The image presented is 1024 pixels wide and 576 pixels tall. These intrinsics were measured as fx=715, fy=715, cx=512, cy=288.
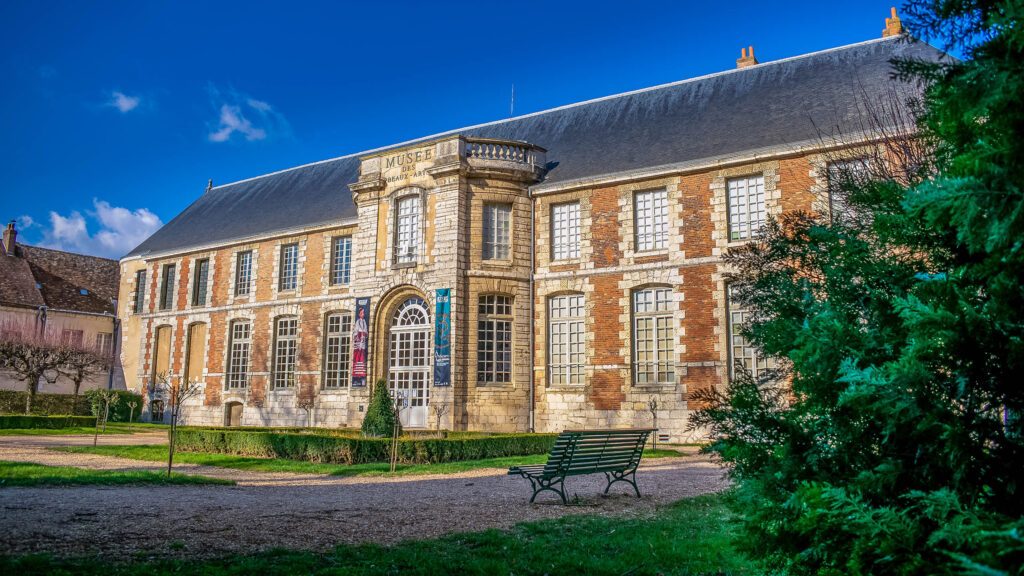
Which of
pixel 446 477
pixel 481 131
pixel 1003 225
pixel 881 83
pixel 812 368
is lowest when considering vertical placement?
pixel 446 477

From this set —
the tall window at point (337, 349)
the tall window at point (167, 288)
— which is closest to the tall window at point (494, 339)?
the tall window at point (337, 349)

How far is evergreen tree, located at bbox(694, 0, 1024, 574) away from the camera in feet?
6.40

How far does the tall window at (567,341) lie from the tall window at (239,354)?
10.5m

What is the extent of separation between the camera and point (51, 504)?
20.0 feet

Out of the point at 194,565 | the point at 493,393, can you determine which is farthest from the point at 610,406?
the point at 194,565

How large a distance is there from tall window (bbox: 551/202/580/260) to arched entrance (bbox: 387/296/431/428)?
360 centimetres

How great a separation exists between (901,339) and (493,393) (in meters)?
14.3

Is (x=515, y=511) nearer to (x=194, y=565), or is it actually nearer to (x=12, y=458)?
(x=194, y=565)

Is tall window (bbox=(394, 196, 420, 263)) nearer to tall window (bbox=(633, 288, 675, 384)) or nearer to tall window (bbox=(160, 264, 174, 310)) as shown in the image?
tall window (bbox=(633, 288, 675, 384))

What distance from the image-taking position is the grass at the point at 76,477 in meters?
7.88

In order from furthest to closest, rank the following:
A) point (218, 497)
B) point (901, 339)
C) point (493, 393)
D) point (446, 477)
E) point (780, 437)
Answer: point (493, 393) → point (446, 477) → point (218, 497) → point (780, 437) → point (901, 339)

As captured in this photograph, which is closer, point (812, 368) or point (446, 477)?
point (812, 368)

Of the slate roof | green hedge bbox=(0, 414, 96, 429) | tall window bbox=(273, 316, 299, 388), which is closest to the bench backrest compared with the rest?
tall window bbox=(273, 316, 299, 388)

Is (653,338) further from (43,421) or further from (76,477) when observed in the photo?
(43,421)
